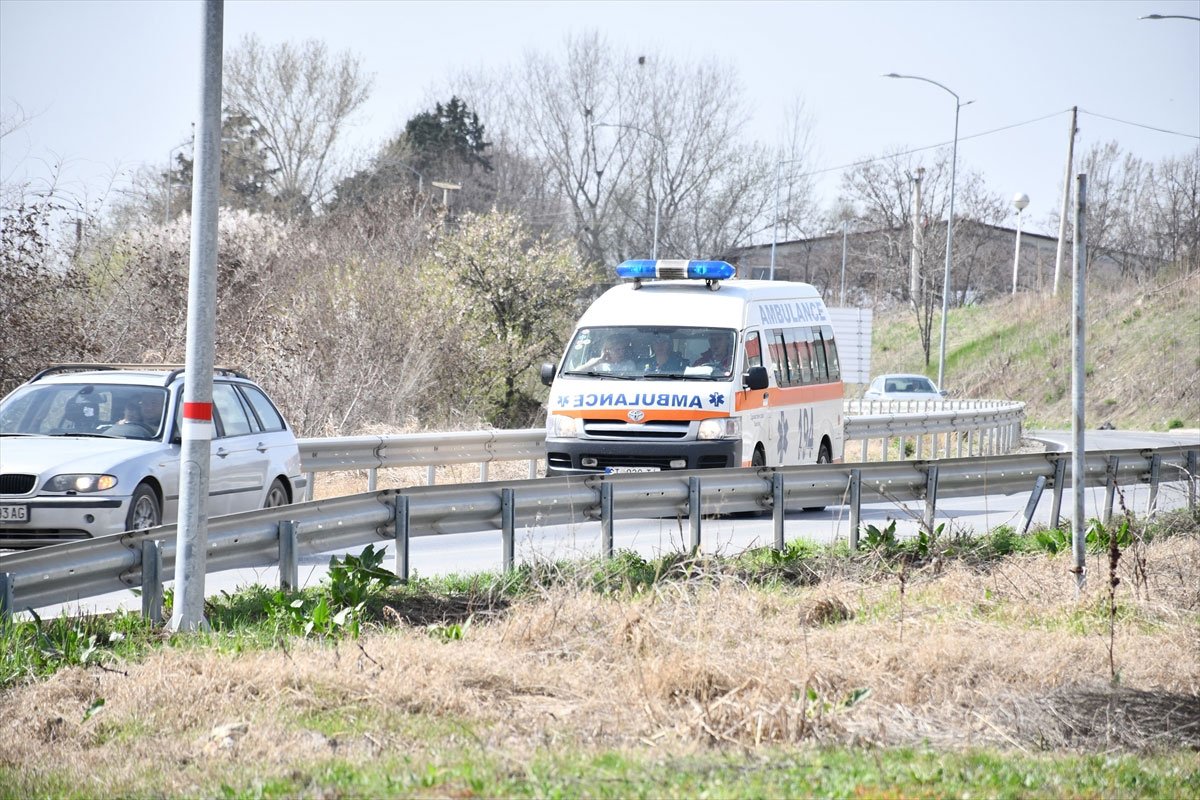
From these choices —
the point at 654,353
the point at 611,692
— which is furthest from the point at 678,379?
the point at 611,692

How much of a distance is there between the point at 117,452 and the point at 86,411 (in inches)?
41.5

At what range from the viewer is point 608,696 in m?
6.57

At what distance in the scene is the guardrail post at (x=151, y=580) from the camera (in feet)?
26.4

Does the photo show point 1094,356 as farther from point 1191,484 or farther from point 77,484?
point 77,484

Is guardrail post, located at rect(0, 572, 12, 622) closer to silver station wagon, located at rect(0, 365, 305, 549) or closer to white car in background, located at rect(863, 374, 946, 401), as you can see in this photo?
silver station wagon, located at rect(0, 365, 305, 549)

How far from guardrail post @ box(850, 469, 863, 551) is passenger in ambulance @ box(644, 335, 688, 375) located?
3367 millimetres

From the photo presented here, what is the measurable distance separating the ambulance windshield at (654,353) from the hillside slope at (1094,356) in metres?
32.6

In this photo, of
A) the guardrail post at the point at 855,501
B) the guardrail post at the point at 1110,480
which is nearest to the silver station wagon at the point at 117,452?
the guardrail post at the point at 855,501

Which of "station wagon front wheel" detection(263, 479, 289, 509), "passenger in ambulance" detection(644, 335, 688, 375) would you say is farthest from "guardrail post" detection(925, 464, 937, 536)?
"station wagon front wheel" detection(263, 479, 289, 509)

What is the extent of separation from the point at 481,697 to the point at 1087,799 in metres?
2.80

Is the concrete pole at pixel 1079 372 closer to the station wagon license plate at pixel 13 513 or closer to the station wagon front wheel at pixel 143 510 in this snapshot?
the station wagon front wheel at pixel 143 510

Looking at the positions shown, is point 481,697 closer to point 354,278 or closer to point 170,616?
point 170,616

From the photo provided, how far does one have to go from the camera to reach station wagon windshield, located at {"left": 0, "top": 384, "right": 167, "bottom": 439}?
37.5ft

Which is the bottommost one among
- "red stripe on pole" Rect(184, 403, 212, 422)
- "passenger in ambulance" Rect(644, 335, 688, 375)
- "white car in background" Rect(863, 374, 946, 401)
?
"white car in background" Rect(863, 374, 946, 401)
